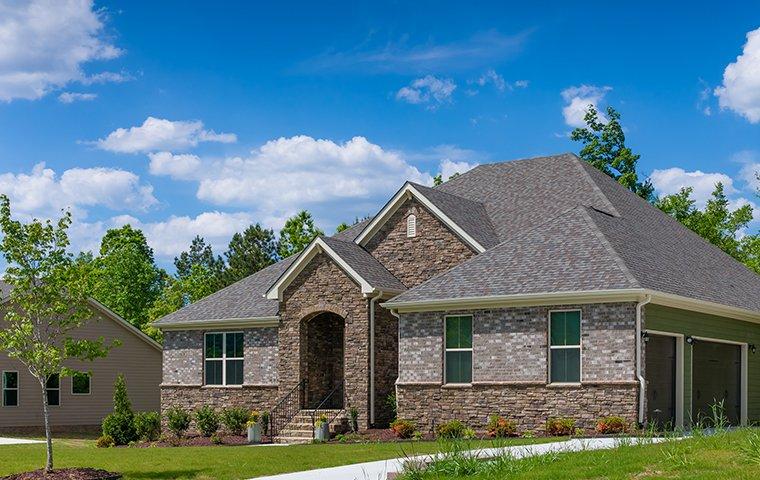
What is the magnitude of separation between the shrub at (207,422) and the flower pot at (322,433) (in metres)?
4.60

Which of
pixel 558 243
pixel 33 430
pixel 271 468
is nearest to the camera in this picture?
pixel 271 468

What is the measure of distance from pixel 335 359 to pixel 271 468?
465 inches

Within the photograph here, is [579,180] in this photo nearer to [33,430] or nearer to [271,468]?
[271,468]

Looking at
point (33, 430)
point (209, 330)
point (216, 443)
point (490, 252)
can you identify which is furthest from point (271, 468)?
point (33, 430)

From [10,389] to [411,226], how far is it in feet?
54.9

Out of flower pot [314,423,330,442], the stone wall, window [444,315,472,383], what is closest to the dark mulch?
flower pot [314,423,330,442]

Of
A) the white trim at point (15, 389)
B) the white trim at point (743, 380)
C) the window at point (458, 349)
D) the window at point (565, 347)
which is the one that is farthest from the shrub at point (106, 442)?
the white trim at point (743, 380)

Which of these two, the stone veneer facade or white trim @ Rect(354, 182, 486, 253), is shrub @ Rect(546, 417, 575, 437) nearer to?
the stone veneer facade

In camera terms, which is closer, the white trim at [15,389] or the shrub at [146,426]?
the shrub at [146,426]

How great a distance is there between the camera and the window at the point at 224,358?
107ft

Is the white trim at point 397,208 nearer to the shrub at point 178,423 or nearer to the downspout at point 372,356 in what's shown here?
the downspout at point 372,356

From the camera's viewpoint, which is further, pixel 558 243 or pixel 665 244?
pixel 665 244

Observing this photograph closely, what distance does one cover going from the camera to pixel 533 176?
111 ft

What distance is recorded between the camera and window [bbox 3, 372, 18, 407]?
3669 centimetres
